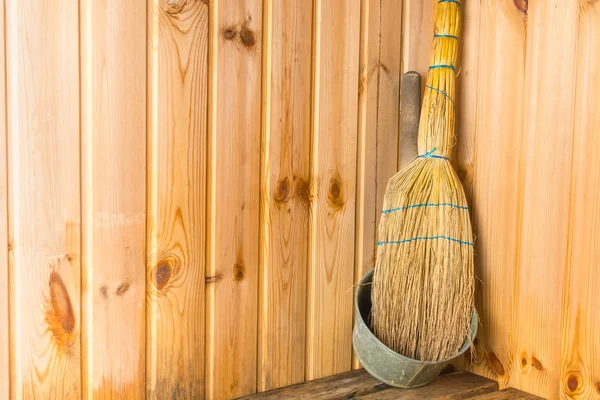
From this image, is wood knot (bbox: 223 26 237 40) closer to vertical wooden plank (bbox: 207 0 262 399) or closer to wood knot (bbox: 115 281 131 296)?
vertical wooden plank (bbox: 207 0 262 399)

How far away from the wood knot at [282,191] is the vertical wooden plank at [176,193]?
0.62 feet

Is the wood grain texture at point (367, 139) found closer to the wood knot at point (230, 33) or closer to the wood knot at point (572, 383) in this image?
the wood knot at point (230, 33)

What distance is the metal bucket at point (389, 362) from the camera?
131cm

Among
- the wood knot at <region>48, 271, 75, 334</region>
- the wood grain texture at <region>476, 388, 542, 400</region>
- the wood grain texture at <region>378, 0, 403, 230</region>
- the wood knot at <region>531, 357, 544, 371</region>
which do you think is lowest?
the wood grain texture at <region>476, 388, 542, 400</region>

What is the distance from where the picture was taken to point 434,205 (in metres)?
1.39

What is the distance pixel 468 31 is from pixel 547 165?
0.41 metres

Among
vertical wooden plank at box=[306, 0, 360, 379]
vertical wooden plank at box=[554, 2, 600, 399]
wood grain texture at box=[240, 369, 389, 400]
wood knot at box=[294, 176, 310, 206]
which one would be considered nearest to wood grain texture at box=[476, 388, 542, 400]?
vertical wooden plank at box=[554, 2, 600, 399]

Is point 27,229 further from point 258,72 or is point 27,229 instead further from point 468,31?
point 468,31

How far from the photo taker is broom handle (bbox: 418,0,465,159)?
1412 millimetres

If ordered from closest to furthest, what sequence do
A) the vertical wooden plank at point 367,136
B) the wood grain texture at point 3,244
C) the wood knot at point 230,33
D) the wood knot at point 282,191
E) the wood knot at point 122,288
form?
1. the wood grain texture at point 3,244
2. the wood knot at point 122,288
3. the wood knot at point 230,33
4. the wood knot at point 282,191
5. the vertical wooden plank at point 367,136

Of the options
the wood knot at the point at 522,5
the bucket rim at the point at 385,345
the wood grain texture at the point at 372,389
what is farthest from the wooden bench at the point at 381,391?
the wood knot at the point at 522,5

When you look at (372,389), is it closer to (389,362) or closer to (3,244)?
(389,362)

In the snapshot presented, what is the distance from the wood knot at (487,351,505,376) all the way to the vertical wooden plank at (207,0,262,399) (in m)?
0.60

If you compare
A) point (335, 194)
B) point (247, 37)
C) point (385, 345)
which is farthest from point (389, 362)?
point (247, 37)
